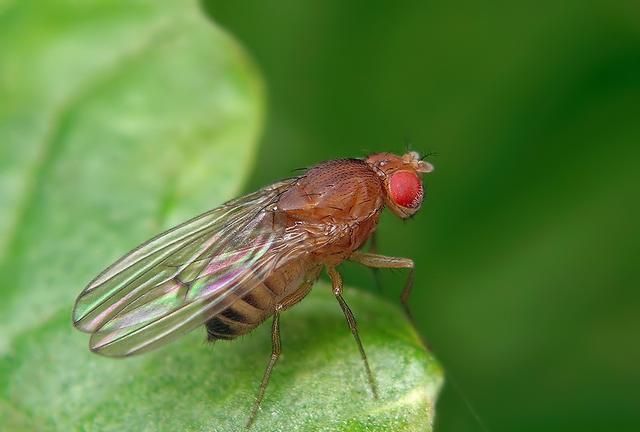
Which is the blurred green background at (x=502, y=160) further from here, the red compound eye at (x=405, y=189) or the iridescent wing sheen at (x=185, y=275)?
the iridescent wing sheen at (x=185, y=275)

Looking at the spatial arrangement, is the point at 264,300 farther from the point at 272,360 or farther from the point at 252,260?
the point at 272,360

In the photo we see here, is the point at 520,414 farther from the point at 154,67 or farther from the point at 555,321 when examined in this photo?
the point at 154,67

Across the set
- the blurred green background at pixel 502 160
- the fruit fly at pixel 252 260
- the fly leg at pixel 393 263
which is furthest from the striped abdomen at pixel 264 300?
the blurred green background at pixel 502 160

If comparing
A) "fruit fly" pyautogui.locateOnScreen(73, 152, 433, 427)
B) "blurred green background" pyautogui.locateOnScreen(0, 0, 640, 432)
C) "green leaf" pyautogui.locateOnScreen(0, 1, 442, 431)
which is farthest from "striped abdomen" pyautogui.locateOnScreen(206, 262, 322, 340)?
"blurred green background" pyautogui.locateOnScreen(0, 0, 640, 432)

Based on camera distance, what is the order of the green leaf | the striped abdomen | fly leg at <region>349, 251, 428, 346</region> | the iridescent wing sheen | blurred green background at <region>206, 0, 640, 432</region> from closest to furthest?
the green leaf
the iridescent wing sheen
the striped abdomen
fly leg at <region>349, 251, 428, 346</region>
blurred green background at <region>206, 0, 640, 432</region>

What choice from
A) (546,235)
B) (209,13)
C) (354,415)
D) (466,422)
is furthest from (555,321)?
(209,13)

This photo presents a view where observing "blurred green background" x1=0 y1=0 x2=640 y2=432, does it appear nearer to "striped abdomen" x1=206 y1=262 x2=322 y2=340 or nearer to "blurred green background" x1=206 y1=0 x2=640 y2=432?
"blurred green background" x1=206 y1=0 x2=640 y2=432

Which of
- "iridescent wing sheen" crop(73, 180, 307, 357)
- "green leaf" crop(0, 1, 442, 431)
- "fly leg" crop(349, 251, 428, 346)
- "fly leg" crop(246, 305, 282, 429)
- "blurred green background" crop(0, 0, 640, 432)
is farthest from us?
"blurred green background" crop(0, 0, 640, 432)
